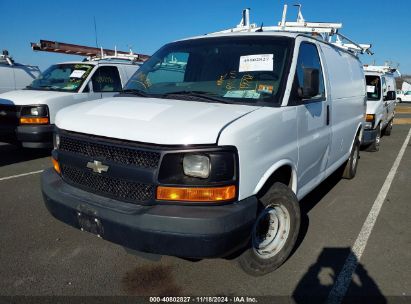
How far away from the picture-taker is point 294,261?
3.45 metres

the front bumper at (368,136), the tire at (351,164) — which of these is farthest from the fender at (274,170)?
the front bumper at (368,136)

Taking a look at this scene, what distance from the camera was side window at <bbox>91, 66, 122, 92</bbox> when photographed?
26.4 ft

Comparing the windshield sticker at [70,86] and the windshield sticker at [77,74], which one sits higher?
the windshield sticker at [77,74]

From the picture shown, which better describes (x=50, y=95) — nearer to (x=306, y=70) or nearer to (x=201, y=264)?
(x=201, y=264)

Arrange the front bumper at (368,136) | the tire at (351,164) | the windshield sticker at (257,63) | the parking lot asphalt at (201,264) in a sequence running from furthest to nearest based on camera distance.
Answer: the front bumper at (368,136), the tire at (351,164), the windshield sticker at (257,63), the parking lot asphalt at (201,264)

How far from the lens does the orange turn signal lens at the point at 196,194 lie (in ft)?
8.26

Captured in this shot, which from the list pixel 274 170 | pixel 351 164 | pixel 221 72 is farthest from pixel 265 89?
pixel 351 164

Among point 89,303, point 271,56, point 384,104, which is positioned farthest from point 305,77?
point 384,104

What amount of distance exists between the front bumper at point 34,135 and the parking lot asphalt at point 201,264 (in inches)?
83.1

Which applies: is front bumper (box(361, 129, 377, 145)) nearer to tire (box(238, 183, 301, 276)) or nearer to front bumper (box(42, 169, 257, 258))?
tire (box(238, 183, 301, 276))

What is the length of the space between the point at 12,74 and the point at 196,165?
33.7ft

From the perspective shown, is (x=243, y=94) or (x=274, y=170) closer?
(x=274, y=170)

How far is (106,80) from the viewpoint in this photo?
27.1ft

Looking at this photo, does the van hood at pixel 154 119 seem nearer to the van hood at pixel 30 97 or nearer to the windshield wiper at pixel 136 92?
the windshield wiper at pixel 136 92
